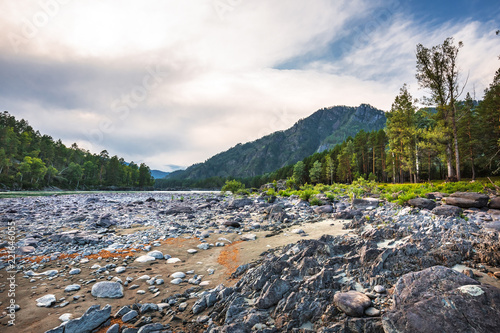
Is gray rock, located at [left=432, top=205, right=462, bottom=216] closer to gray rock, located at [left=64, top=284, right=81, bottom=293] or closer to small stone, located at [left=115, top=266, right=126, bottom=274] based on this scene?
small stone, located at [left=115, top=266, right=126, bottom=274]

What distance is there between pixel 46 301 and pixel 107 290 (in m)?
1.09

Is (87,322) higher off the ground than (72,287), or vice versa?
(87,322)

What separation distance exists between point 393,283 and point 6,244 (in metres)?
12.6

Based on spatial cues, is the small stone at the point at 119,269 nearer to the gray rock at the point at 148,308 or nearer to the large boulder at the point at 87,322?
the large boulder at the point at 87,322

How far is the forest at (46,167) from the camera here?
66938mm

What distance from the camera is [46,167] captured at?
80250 mm

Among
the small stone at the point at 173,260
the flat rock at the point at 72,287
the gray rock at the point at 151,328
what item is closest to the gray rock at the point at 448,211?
the small stone at the point at 173,260

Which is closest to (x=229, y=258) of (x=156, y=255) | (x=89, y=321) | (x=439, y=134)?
(x=156, y=255)

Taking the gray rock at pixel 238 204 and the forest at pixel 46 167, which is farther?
the forest at pixel 46 167

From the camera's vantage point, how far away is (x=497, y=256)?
4.25m

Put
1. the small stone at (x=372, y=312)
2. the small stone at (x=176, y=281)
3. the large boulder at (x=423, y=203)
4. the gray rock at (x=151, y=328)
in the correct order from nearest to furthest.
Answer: the small stone at (x=372, y=312)
the gray rock at (x=151, y=328)
the small stone at (x=176, y=281)
the large boulder at (x=423, y=203)

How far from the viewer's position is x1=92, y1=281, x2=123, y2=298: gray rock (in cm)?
451

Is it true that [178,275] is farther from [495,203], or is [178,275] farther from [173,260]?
[495,203]

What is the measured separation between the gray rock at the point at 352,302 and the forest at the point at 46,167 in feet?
284
